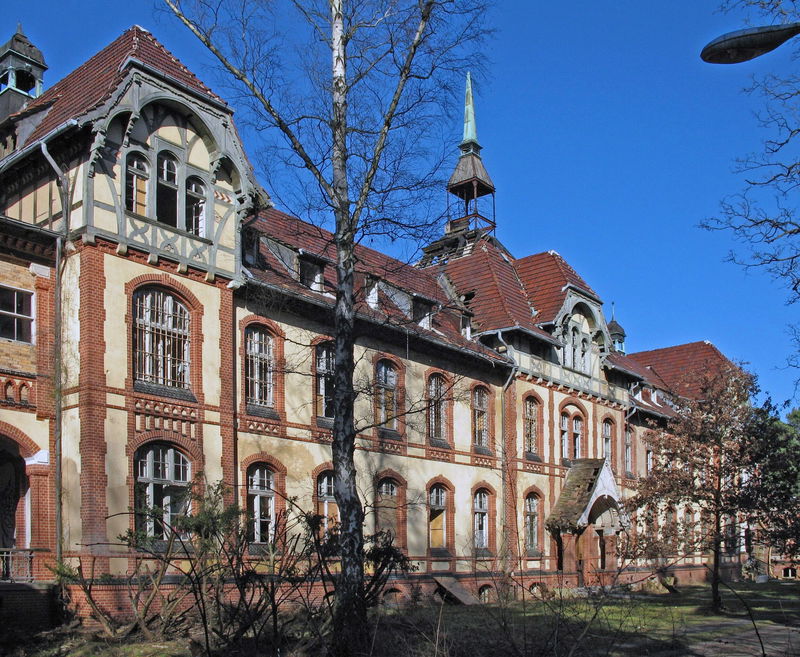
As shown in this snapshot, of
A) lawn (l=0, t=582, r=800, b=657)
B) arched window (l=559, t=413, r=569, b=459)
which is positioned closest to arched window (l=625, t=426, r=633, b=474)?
arched window (l=559, t=413, r=569, b=459)

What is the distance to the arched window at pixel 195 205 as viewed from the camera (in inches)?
787

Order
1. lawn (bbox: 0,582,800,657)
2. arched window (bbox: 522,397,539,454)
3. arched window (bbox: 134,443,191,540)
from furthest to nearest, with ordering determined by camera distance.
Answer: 1. arched window (bbox: 522,397,539,454)
2. arched window (bbox: 134,443,191,540)
3. lawn (bbox: 0,582,800,657)

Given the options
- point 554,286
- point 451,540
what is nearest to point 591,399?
point 554,286

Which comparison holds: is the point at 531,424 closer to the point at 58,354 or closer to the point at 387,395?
the point at 387,395

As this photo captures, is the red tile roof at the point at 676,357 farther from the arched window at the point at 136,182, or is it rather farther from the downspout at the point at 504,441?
the arched window at the point at 136,182

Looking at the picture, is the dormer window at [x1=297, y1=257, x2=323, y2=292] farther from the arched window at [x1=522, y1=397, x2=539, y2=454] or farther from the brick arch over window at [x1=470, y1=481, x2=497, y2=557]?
the arched window at [x1=522, y1=397, x2=539, y2=454]

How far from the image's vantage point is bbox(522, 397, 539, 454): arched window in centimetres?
3039

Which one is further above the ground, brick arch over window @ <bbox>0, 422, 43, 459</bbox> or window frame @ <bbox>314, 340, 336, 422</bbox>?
window frame @ <bbox>314, 340, 336, 422</bbox>

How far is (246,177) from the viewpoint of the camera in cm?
2092

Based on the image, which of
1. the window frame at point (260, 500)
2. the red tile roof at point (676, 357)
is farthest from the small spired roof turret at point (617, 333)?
the window frame at point (260, 500)

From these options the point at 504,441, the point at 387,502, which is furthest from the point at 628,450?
the point at 387,502

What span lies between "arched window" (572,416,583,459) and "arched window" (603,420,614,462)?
5.49ft

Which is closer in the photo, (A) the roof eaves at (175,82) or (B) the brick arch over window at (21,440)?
(B) the brick arch over window at (21,440)

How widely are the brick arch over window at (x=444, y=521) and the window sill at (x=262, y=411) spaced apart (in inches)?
252
